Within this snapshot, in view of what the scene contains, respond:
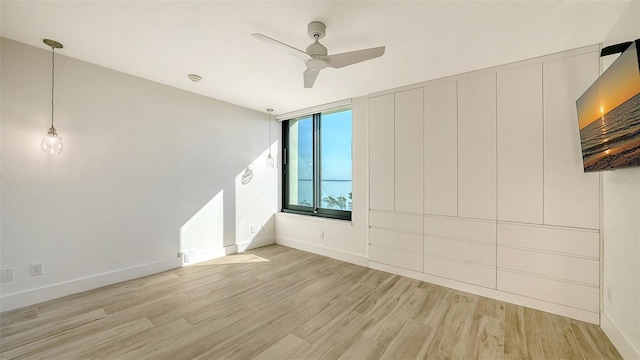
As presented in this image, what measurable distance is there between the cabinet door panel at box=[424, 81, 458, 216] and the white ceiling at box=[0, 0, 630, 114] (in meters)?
0.28

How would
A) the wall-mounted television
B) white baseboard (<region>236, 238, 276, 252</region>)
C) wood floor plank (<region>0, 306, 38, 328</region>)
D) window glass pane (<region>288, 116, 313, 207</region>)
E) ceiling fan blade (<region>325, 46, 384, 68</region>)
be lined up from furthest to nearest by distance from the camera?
window glass pane (<region>288, 116, 313, 207</region>), white baseboard (<region>236, 238, 276, 252</region>), wood floor plank (<region>0, 306, 38, 328</region>), ceiling fan blade (<region>325, 46, 384, 68</region>), the wall-mounted television

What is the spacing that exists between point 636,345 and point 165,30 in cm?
419

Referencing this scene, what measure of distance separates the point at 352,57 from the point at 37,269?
3.64 meters

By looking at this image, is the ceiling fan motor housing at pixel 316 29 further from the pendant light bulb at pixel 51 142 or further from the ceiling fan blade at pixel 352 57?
the pendant light bulb at pixel 51 142

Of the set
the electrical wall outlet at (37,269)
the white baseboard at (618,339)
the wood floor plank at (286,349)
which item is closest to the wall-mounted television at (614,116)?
the white baseboard at (618,339)

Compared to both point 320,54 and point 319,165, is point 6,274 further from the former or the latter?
point 319,165

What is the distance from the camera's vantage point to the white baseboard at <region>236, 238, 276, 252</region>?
4.21 meters

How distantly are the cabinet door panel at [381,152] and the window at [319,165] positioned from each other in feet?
1.65

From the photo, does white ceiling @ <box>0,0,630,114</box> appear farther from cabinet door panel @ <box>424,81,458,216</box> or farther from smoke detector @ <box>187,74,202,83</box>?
cabinet door panel @ <box>424,81,458,216</box>

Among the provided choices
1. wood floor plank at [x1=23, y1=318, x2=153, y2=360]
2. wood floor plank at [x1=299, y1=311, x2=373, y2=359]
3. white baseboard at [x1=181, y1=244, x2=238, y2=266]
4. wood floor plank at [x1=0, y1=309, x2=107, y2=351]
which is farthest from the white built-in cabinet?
wood floor plank at [x1=0, y1=309, x2=107, y2=351]

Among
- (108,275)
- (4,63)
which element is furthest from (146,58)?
(108,275)

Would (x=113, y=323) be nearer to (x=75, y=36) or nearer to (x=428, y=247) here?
(x=75, y=36)

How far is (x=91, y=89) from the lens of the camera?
273 centimetres

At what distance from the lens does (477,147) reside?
108 inches
